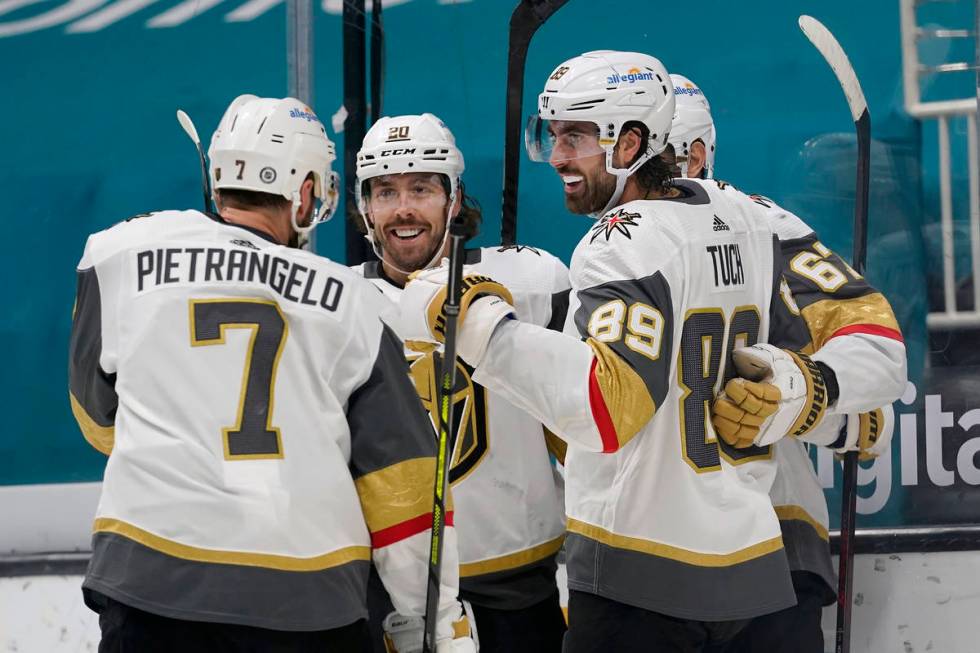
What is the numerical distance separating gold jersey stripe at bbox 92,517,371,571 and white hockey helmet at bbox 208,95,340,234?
→ 0.50 meters

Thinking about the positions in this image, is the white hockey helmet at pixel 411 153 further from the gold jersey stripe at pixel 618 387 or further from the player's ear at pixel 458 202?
the gold jersey stripe at pixel 618 387

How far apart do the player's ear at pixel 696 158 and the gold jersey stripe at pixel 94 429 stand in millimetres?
1383

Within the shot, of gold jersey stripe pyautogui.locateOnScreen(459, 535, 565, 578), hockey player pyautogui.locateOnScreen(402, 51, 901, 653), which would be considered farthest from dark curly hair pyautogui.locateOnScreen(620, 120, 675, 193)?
gold jersey stripe pyautogui.locateOnScreen(459, 535, 565, 578)

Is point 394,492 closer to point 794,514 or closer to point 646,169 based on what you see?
point 646,169

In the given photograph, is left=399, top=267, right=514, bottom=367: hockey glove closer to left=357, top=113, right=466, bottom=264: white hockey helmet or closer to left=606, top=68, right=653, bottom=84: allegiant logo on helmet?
left=606, top=68, right=653, bottom=84: allegiant logo on helmet

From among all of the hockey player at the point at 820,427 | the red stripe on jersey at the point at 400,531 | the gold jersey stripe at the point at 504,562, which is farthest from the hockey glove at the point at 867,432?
the red stripe on jersey at the point at 400,531

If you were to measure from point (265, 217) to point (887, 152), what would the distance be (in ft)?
5.89

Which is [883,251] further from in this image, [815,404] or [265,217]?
[265,217]

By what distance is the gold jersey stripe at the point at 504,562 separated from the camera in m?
2.45

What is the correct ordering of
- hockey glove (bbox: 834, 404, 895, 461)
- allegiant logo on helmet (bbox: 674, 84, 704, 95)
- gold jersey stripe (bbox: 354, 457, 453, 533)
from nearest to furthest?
1. gold jersey stripe (bbox: 354, 457, 453, 533)
2. hockey glove (bbox: 834, 404, 895, 461)
3. allegiant logo on helmet (bbox: 674, 84, 704, 95)

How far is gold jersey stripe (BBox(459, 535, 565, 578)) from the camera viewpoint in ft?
8.04

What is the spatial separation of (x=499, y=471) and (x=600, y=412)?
2.20 feet

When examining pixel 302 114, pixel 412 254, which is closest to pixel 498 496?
pixel 412 254

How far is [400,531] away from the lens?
183 centimetres
